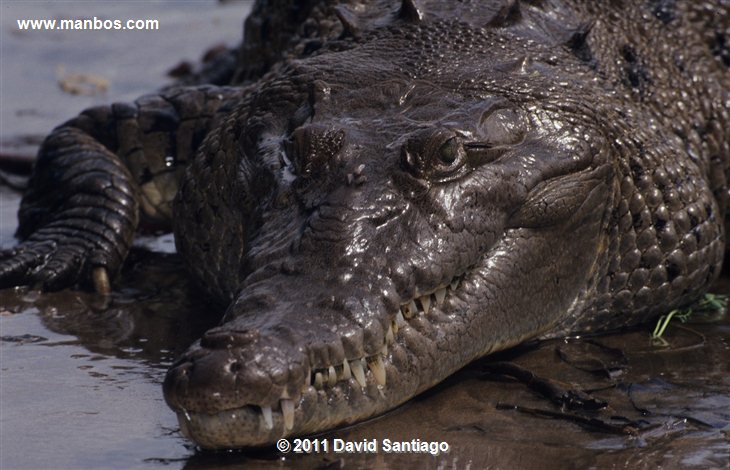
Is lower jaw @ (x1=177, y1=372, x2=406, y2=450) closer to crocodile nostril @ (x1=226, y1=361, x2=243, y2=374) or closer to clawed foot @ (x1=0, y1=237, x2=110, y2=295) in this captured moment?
crocodile nostril @ (x1=226, y1=361, x2=243, y2=374)

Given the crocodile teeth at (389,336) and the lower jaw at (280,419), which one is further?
the crocodile teeth at (389,336)

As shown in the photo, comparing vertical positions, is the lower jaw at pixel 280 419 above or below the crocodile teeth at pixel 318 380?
below

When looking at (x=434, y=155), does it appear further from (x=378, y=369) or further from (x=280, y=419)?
(x=280, y=419)

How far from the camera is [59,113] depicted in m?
8.70

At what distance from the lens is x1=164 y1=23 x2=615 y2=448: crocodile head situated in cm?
352

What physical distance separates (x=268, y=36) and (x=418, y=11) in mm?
2206

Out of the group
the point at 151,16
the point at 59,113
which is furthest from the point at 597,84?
the point at 151,16

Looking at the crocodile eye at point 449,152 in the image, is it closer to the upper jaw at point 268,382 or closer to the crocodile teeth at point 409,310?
the crocodile teeth at point 409,310

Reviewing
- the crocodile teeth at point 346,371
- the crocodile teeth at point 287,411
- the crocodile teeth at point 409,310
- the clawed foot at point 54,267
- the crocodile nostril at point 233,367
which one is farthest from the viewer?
the clawed foot at point 54,267

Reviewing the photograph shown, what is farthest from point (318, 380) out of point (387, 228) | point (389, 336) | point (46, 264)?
point (46, 264)

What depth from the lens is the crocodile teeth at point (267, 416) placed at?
347 centimetres

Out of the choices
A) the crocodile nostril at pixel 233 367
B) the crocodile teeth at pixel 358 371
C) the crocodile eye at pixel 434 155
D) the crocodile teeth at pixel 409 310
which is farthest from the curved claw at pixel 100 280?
the crocodile nostril at pixel 233 367

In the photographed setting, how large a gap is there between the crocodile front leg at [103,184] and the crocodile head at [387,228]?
61 centimetres

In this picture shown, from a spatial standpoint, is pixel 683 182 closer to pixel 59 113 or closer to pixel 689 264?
pixel 689 264
